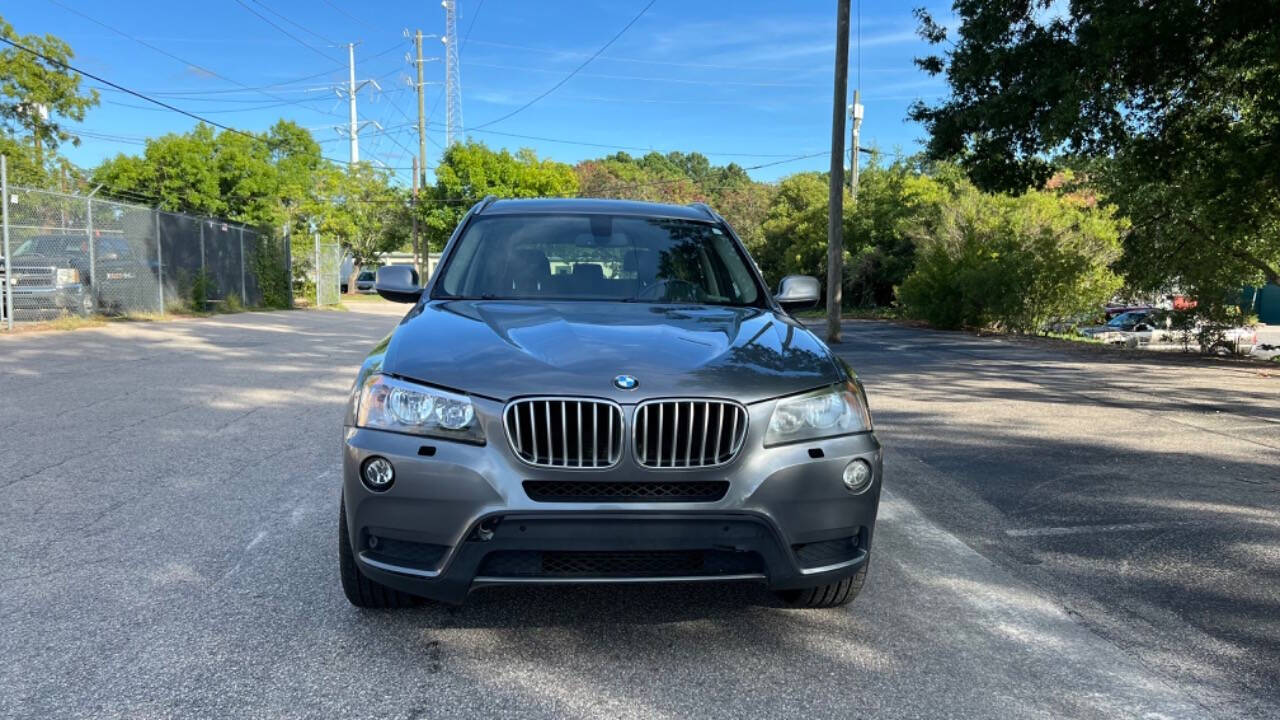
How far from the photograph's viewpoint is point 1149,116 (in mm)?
13719

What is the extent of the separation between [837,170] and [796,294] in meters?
15.4

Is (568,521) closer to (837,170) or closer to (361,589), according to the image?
(361,589)

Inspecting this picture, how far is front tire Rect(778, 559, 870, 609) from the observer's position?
136 inches

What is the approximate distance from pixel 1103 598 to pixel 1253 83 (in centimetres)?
1234

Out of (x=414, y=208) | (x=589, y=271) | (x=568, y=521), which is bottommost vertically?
(x=568, y=521)

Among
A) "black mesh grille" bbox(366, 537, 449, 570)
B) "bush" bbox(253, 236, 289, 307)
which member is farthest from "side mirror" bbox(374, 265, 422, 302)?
"bush" bbox(253, 236, 289, 307)

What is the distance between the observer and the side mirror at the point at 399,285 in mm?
4988

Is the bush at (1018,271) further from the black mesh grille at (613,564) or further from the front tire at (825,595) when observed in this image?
the black mesh grille at (613,564)

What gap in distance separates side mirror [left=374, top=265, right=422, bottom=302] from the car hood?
1.08 meters

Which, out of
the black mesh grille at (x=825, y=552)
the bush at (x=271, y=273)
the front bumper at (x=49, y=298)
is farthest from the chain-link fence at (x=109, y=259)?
the black mesh grille at (x=825, y=552)

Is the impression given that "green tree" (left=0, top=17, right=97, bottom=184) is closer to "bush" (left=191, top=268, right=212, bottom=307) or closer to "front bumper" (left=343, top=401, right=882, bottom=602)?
"bush" (left=191, top=268, right=212, bottom=307)

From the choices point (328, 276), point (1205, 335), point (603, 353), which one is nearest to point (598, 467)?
point (603, 353)

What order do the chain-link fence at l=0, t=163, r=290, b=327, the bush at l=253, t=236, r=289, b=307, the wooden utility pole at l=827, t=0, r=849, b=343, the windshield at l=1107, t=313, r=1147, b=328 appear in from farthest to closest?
the windshield at l=1107, t=313, r=1147, b=328, the bush at l=253, t=236, r=289, b=307, the wooden utility pole at l=827, t=0, r=849, b=343, the chain-link fence at l=0, t=163, r=290, b=327

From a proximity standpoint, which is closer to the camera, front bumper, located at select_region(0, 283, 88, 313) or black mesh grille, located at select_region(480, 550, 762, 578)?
black mesh grille, located at select_region(480, 550, 762, 578)
